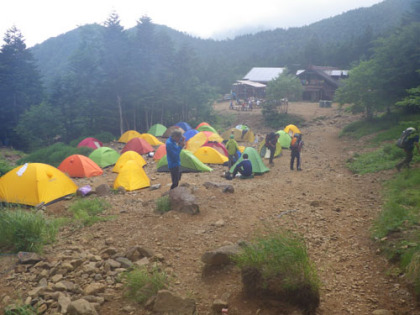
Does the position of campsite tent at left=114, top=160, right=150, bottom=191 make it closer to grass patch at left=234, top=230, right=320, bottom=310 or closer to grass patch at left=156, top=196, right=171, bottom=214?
grass patch at left=156, top=196, right=171, bottom=214

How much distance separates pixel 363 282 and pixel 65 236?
5106 mm

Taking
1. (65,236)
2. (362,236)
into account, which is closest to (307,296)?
(362,236)

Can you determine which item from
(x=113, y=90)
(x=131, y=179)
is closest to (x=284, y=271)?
(x=131, y=179)

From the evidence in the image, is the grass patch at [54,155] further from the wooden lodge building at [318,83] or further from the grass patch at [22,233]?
the wooden lodge building at [318,83]

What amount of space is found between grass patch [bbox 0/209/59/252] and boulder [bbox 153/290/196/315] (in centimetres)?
265

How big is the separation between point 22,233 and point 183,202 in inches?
115

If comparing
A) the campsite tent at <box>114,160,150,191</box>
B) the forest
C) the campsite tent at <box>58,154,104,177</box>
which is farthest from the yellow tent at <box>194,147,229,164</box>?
the forest

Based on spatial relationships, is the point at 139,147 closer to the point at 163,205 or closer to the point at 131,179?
the point at 131,179

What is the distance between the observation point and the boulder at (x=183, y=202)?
6.29 meters

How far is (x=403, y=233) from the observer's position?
459 cm

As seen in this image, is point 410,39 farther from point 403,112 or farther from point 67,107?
point 67,107

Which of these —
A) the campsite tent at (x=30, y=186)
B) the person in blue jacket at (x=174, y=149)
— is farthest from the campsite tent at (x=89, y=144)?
the person in blue jacket at (x=174, y=149)

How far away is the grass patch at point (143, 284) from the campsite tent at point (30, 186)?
6.52m

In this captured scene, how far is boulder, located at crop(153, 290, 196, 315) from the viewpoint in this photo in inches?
128
